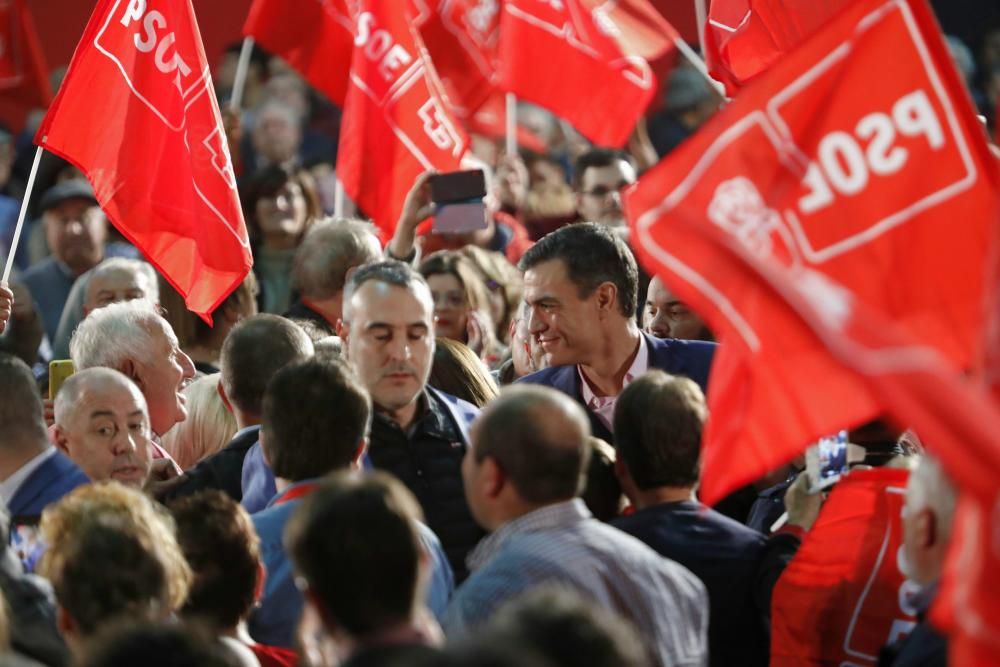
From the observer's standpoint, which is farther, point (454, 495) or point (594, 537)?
point (454, 495)

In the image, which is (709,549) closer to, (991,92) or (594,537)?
(594,537)

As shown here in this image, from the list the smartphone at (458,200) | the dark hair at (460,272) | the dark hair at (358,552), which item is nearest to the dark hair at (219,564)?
the dark hair at (358,552)

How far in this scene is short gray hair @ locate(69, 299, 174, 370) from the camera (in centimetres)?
618

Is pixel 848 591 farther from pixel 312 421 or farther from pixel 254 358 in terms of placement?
pixel 254 358

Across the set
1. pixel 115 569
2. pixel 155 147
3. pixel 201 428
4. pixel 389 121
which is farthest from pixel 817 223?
pixel 389 121

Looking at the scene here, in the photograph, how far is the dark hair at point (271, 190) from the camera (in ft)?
33.2

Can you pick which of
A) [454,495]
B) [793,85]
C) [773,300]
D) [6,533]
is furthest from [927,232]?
[6,533]

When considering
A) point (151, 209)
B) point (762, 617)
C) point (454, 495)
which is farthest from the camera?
point (151, 209)

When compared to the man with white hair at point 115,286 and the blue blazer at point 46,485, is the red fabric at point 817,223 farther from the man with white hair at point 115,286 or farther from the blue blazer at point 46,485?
the man with white hair at point 115,286

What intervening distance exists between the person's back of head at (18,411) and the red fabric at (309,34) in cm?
401

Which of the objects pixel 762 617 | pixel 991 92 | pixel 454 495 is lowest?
pixel 991 92

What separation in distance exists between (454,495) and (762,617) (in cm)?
111

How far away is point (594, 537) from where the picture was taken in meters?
4.04

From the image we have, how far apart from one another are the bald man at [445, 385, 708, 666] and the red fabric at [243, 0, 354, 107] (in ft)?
17.0
